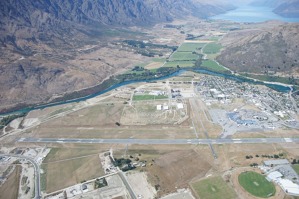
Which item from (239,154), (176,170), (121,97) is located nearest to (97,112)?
(121,97)

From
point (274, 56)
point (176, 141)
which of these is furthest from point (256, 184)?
point (274, 56)

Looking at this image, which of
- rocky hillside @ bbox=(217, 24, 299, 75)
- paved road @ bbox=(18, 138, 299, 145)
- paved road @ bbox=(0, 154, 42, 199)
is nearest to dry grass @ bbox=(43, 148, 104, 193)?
paved road @ bbox=(0, 154, 42, 199)

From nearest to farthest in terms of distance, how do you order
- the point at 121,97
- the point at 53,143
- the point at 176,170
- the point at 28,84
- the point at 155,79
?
the point at 176,170, the point at 53,143, the point at 121,97, the point at 28,84, the point at 155,79

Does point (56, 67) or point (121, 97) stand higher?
point (56, 67)

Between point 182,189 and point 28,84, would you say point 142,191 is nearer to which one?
point 182,189

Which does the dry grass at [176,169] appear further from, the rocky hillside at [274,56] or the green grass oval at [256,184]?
the rocky hillside at [274,56]

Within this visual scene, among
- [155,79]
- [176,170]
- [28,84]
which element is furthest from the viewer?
[155,79]
